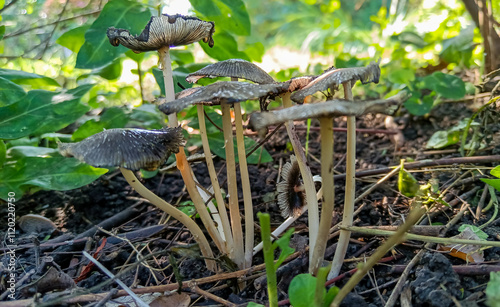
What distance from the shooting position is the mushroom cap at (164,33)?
44.2 inches

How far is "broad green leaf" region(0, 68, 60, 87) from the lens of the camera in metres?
1.77

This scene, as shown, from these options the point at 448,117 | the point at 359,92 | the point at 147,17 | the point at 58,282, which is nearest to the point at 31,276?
the point at 58,282

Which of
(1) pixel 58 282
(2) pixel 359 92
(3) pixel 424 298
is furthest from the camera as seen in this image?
(2) pixel 359 92

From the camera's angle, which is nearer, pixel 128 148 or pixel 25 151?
pixel 128 148

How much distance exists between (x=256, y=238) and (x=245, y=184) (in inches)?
14.2

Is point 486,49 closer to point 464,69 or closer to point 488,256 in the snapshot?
point 464,69

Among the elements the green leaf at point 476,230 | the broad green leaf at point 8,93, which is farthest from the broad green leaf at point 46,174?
the green leaf at point 476,230

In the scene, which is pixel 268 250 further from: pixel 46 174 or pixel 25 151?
pixel 25 151

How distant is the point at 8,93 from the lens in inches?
64.6

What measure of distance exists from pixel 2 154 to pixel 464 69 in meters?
3.38

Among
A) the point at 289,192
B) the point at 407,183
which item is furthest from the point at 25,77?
the point at 407,183

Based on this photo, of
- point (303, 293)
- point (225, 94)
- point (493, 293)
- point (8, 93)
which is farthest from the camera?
point (8, 93)

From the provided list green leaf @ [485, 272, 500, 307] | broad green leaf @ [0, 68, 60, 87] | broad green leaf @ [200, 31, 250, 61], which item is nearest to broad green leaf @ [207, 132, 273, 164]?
broad green leaf @ [200, 31, 250, 61]

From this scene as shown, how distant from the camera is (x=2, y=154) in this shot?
1.67 meters
